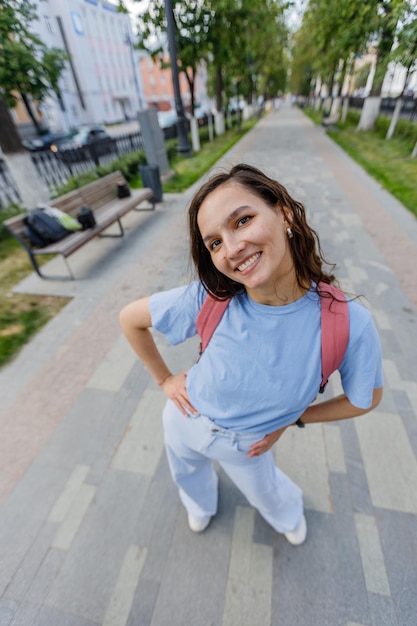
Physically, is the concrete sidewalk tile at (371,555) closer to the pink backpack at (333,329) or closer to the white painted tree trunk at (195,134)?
the pink backpack at (333,329)

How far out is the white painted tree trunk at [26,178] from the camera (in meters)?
5.97

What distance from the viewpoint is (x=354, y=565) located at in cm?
160

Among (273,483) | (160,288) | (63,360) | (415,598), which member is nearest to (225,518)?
(273,483)

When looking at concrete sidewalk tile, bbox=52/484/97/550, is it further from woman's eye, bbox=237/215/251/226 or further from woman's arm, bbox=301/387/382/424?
woman's eye, bbox=237/215/251/226

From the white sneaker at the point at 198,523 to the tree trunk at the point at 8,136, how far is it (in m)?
7.02

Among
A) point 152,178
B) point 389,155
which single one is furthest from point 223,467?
point 389,155

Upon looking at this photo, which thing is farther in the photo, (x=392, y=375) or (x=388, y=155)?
(x=388, y=155)

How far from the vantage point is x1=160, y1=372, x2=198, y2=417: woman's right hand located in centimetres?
128

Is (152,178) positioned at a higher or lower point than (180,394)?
lower

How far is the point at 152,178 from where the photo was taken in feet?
22.7

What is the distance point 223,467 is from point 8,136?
23.2ft

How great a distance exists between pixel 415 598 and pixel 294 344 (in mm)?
1573

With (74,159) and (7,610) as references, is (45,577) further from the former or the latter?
(74,159)

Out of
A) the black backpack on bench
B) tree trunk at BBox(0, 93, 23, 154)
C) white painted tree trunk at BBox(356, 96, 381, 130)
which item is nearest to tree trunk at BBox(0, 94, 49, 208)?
tree trunk at BBox(0, 93, 23, 154)
